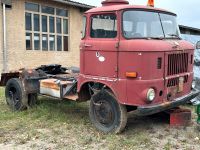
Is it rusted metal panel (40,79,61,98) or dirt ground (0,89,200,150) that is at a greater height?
rusted metal panel (40,79,61,98)

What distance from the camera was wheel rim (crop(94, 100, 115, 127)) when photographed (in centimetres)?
693

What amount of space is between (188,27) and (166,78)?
22.0 m

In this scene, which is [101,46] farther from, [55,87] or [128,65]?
[55,87]

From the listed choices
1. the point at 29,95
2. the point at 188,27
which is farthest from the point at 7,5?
the point at 188,27

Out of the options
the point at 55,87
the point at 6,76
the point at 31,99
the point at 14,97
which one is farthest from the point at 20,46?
the point at 55,87

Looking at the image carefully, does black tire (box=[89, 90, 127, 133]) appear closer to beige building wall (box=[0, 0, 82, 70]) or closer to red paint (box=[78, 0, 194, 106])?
red paint (box=[78, 0, 194, 106])

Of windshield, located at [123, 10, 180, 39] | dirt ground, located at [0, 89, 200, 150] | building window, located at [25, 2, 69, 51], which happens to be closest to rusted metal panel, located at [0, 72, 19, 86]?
dirt ground, located at [0, 89, 200, 150]

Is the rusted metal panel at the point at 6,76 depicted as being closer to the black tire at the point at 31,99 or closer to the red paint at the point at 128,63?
the black tire at the point at 31,99

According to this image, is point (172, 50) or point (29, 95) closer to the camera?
point (172, 50)

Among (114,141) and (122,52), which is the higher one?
(122,52)

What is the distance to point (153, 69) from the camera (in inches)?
253

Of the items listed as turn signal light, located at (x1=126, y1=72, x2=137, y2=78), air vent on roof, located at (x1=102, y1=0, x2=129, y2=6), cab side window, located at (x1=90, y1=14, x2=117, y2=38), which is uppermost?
air vent on roof, located at (x1=102, y1=0, x2=129, y2=6)

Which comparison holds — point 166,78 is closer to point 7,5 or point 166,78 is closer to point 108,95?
point 108,95

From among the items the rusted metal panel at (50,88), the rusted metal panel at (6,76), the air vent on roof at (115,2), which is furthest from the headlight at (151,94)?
the rusted metal panel at (6,76)
